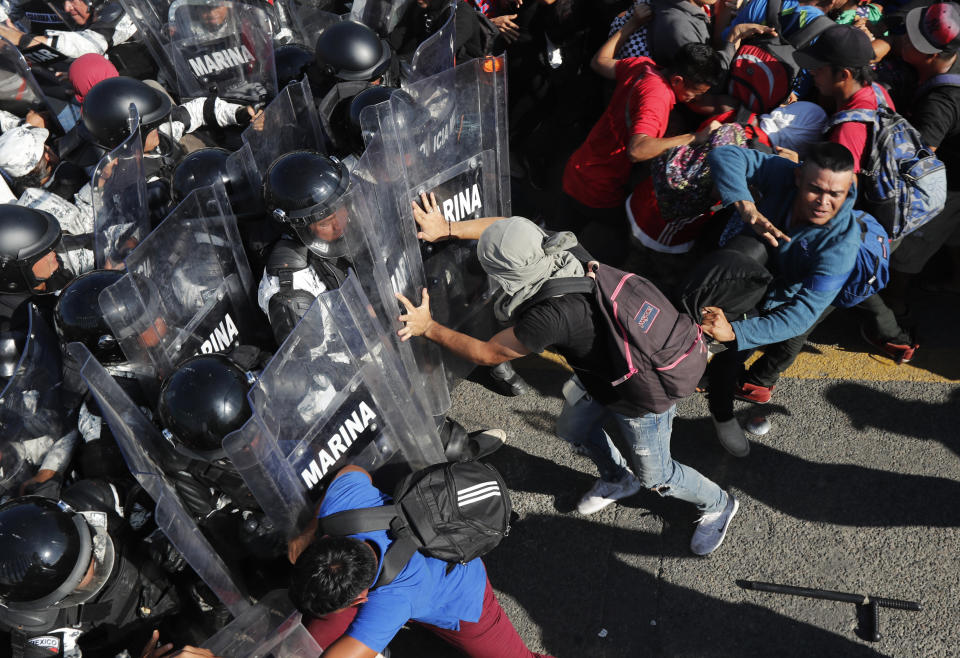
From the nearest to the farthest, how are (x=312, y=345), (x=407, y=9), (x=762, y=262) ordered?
(x=312, y=345), (x=762, y=262), (x=407, y=9)

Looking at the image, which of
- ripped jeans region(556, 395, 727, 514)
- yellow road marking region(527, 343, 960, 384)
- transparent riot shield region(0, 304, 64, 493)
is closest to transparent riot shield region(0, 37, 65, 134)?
transparent riot shield region(0, 304, 64, 493)

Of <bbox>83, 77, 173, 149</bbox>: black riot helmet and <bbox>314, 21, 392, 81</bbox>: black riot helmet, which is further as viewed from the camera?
<bbox>314, 21, 392, 81</bbox>: black riot helmet

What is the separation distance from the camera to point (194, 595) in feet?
9.14

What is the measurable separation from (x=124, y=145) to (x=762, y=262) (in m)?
3.08

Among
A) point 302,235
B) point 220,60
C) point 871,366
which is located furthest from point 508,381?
point 220,60

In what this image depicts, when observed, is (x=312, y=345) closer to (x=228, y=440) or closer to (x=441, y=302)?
(x=228, y=440)

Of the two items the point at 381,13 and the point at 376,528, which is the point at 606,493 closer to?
the point at 376,528

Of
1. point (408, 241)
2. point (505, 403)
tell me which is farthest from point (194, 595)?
point (505, 403)

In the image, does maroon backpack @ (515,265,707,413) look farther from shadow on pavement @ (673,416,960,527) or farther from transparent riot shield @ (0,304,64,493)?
transparent riot shield @ (0,304,64,493)

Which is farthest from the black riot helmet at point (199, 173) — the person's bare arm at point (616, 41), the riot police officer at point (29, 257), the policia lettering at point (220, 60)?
the person's bare arm at point (616, 41)

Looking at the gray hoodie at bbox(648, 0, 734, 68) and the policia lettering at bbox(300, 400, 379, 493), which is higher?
the gray hoodie at bbox(648, 0, 734, 68)

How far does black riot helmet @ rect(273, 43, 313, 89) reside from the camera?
16.3ft

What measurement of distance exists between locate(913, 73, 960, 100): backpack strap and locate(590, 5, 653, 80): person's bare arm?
1574 mm

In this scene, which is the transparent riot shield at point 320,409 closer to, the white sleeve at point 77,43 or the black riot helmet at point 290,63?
the black riot helmet at point 290,63
